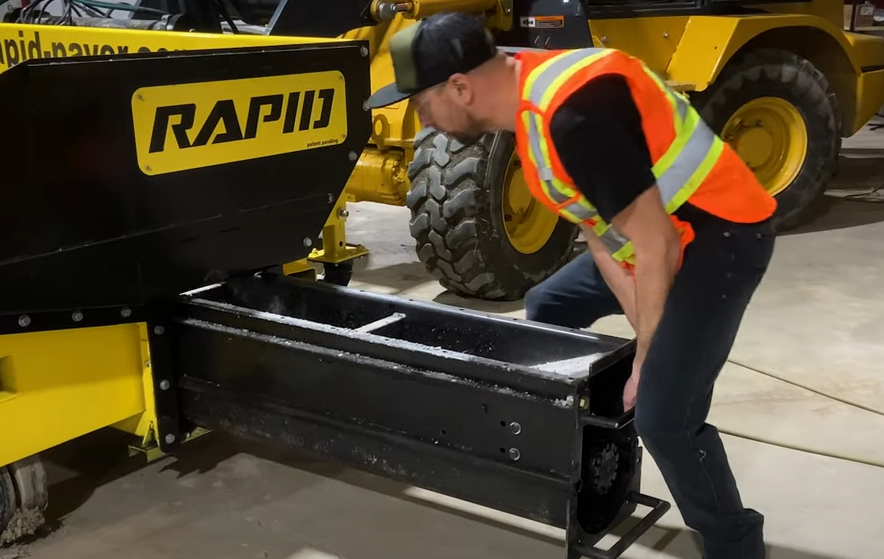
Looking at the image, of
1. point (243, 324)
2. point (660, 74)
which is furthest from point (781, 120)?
point (243, 324)

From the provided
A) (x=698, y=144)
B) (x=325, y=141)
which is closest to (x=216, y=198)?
(x=325, y=141)

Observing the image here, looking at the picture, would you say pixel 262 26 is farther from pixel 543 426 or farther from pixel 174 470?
pixel 543 426

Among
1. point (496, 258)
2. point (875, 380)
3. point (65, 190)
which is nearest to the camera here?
point (65, 190)

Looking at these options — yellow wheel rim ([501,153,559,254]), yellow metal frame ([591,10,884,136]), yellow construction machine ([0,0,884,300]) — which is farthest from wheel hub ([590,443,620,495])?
yellow metal frame ([591,10,884,136])

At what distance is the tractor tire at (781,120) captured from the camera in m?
5.25

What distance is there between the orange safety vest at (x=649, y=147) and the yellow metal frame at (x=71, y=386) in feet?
4.14

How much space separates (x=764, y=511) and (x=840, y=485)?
0.30m

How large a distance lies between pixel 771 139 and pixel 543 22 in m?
1.88

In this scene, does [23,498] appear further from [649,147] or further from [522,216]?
[522,216]

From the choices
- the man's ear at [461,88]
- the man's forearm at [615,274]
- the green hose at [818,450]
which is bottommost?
the green hose at [818,450]

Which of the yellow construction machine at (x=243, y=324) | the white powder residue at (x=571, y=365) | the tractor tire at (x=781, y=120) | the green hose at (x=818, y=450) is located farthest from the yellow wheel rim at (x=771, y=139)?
the white powder residue at (x=571, y=365)

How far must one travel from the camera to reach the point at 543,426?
2.05 meters

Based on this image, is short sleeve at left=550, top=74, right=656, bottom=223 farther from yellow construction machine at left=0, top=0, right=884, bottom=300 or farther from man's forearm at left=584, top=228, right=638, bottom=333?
yellow construction machine at left=0, top=0, right=884, bottom=300

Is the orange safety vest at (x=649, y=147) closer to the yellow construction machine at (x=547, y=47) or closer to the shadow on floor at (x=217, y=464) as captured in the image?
the shadow on floor at (x=217, y=464)
